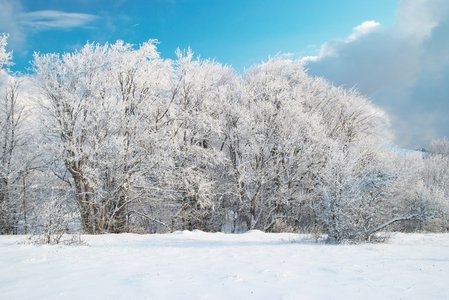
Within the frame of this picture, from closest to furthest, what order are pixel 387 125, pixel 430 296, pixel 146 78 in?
pixel 430 296, pixel 146 78, pixel 387 125

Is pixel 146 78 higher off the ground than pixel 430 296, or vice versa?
pixel 146 78

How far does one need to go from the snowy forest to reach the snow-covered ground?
134 inches

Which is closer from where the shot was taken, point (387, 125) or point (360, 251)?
point (360, 251)

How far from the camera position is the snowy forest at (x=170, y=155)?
18078 millimetres

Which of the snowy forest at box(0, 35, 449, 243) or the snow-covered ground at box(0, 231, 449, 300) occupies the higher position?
the snowy forest at box(0, 35, 449, 243)

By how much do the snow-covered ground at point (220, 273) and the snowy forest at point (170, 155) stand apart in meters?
3.39

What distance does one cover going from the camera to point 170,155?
23.8 metres

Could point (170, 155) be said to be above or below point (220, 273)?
above

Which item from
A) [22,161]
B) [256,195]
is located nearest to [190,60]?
[256,195]

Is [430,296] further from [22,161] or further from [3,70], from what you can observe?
[3,70]

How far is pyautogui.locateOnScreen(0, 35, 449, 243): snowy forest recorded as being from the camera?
1808 cm

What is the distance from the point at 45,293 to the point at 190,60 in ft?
76.8

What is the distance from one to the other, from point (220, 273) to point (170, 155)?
16399 millimetres

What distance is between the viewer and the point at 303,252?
11188 millimetres
